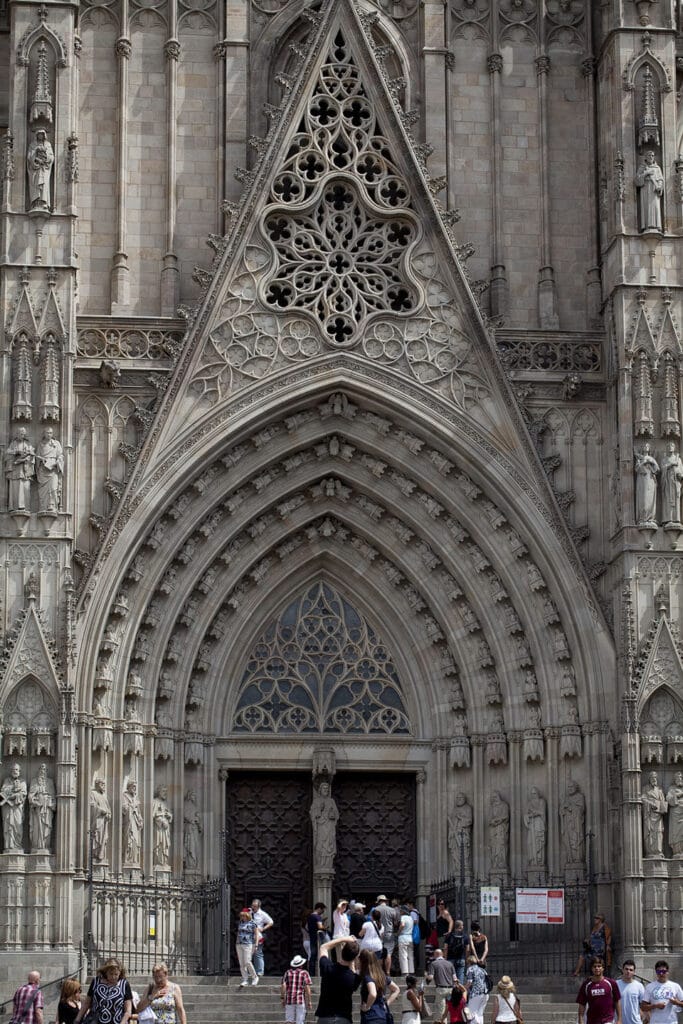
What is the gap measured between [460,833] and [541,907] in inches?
70.9

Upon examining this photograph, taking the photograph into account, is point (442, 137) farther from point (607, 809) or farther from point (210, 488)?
point (607, 809)

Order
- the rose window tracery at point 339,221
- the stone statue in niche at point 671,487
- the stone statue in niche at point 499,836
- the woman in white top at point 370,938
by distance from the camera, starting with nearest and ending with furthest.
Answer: the woman in white top at point 370,938 → the stone statue in niche at point 671,487 → the stone statue in niche at point 499,836 → the rose window tracery at point 339,221

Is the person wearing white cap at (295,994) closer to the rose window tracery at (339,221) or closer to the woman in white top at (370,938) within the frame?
the woman in white top at (370,938)

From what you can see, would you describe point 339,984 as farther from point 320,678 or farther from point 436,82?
point 436,82

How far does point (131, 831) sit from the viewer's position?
91.3 feet

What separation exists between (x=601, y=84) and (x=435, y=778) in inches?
391

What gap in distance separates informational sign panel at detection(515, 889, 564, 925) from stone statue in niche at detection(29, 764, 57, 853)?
5.96m

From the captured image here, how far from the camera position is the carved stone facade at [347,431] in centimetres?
2800

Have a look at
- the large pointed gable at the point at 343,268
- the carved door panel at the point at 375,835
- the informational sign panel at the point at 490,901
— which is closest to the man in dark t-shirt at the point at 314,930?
the carved door panel at the point at 375,835

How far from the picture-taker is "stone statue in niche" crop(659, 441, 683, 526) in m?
28.3

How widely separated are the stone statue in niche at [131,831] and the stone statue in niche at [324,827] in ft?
8.14

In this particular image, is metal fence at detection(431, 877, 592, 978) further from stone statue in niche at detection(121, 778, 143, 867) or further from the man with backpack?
stone statue in niche at detection(121, 778, 143, 867)

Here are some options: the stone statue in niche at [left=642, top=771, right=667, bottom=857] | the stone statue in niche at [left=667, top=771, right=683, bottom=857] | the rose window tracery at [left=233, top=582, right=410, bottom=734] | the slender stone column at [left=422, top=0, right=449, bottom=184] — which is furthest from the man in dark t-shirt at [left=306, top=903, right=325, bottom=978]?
the slender stone column at [left=422, top=0, right=449, bottom=184]

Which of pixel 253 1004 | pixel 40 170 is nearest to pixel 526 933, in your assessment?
pixel 253 1004
